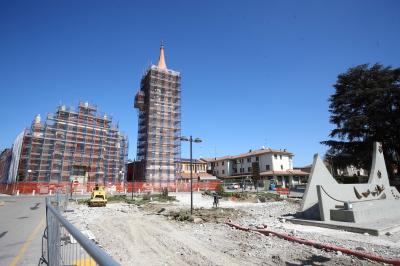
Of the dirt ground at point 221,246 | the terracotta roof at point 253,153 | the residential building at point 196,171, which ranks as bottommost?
the dirt ground at point 221,246

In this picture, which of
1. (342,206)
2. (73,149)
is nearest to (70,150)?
(73,149)

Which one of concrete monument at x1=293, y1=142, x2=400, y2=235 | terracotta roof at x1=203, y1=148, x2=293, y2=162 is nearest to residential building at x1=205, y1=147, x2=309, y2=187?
terracotta roof at x1=203, y1=148, x2=293, y2=162

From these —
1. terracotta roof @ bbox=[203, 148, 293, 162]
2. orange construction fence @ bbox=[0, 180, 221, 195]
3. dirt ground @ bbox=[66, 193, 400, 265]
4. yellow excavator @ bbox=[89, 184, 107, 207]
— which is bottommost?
dirt ground @ bbox=[66, 193, 400, 265]

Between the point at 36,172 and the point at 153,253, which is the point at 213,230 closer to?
the point at 153,253

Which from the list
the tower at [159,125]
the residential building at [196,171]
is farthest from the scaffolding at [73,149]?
the residential building at [196,171]

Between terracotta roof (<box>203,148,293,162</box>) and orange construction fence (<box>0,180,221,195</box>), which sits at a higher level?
terracotta roof (<box>203,148,293,162</box>)

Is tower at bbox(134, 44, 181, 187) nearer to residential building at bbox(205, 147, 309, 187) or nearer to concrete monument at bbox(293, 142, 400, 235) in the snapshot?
residential building at bbox(205, 147, 309, 187)

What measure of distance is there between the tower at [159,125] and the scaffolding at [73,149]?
6.55m

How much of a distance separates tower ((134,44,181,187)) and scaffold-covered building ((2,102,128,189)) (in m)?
6.67

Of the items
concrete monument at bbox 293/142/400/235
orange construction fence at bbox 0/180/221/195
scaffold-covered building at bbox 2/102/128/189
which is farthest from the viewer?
scaffold-covered building at bbox 2/102/128/189

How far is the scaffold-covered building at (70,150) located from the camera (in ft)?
157

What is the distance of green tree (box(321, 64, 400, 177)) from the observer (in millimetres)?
31125

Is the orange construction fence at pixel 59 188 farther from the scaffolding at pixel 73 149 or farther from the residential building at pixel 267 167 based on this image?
the residential building at pixel 267 167

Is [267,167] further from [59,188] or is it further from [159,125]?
[59,188]
